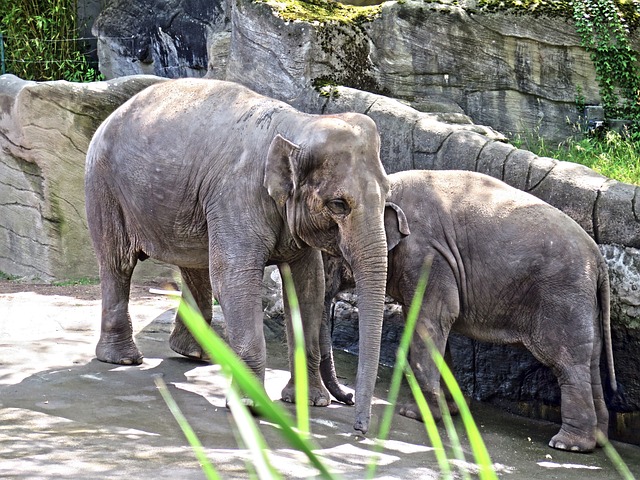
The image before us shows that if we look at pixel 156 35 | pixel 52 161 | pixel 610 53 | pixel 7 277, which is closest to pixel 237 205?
pixel 52 161

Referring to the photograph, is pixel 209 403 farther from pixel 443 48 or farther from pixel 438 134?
pixel 443 48

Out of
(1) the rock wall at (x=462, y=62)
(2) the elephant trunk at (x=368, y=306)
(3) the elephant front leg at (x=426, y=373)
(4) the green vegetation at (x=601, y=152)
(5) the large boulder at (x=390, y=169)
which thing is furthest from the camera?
(1) the rock wall at (x=462, y=62)

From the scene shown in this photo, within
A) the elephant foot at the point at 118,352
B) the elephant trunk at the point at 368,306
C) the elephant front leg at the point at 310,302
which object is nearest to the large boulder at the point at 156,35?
the elephant foot at the point at 118,352

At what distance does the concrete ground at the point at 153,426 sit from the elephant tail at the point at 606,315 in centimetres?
55

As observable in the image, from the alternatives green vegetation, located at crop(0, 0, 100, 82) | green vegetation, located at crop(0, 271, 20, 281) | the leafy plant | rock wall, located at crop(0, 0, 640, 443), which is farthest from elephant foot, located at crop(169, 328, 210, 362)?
green vegetation, located at crop(0, 0, 100, 82)

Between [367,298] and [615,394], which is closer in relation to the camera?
[367,298]

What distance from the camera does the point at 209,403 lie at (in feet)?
20.5

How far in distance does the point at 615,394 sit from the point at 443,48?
4.84 meters

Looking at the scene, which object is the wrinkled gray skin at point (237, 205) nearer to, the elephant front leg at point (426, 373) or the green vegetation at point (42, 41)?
the elephant front leg at point (426, 373)

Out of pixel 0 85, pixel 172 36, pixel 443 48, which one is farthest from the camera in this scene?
pixel 172 36

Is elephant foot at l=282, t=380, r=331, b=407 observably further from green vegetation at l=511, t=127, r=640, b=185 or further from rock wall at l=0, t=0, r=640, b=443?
green vegetation at l=511, t=127, r=640, b=185

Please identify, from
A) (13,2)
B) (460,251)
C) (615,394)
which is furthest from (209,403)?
(13,2)

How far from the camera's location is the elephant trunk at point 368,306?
528 cm

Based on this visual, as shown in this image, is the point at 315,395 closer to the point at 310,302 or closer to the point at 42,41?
the point at 310,302
